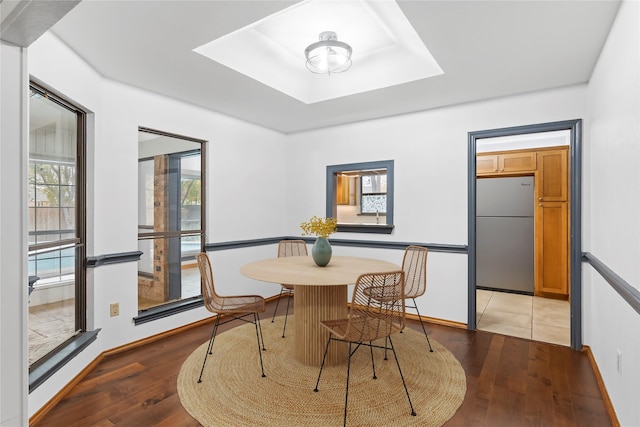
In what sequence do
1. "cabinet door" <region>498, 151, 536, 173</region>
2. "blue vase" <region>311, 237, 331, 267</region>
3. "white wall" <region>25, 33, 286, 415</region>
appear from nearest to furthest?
1. "white wall" <region>25, 33, 286, 415</region>
2. "blue vase" <region>311, 237, 331, 267</region>
3. "cabinet door" <region>498, 151, 536, 173</region>

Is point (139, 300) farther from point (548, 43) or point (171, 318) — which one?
point (548, 43)

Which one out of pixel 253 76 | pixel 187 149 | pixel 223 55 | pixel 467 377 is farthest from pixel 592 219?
pixel 187 149

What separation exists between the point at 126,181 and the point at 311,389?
2356 mm

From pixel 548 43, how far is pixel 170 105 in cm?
326

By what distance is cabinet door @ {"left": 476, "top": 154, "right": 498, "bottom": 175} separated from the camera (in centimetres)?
510

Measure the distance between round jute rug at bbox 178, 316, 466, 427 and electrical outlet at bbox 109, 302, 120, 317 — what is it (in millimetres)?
754

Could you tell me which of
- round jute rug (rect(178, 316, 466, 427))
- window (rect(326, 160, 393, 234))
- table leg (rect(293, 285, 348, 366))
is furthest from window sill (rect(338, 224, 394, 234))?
table leg (rect(293, 285, 348, 366))

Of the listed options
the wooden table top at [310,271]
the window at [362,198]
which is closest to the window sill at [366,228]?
the window at [362,198]

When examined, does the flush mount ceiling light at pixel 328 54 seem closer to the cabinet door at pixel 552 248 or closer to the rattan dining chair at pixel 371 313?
the rattan dining chair at pixel 371 313

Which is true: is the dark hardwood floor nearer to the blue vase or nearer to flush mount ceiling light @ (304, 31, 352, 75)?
the blue vase

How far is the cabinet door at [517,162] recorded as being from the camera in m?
4.80

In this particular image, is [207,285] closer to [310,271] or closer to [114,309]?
[310,271]

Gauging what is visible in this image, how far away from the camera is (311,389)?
228 centimetres

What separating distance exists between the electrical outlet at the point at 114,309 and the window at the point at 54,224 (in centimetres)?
21
